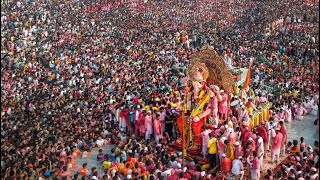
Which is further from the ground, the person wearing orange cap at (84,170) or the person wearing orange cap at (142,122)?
the person wearing orange cap at (142,122)

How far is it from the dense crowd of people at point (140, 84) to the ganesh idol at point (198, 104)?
0.37 m

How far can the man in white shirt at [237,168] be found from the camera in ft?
30.9

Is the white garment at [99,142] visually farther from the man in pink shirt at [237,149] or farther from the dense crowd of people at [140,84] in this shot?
the man in pink shirt at [237,149]

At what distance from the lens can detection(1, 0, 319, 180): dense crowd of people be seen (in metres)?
10.2

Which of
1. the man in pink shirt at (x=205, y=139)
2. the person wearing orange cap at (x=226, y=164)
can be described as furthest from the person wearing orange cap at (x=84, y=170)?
the person wearing orange cap at (x=226, y=164)

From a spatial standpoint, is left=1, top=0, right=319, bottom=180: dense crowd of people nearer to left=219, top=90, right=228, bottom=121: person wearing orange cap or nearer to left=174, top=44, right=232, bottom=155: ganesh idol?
left=219, top=90, right=228, bottom=121: person wearing orange cap

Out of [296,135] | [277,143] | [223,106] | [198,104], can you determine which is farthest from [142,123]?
[296,135]

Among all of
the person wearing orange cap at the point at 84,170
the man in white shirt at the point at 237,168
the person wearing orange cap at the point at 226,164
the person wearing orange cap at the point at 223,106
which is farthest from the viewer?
the person wearing orange cap at the point at 223,106

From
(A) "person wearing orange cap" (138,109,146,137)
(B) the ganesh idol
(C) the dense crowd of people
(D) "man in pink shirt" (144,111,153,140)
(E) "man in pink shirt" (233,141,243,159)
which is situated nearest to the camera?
(E) "man in pink shirt" (233,141,243,159)

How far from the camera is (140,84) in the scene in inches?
681

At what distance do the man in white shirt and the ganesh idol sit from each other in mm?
1765

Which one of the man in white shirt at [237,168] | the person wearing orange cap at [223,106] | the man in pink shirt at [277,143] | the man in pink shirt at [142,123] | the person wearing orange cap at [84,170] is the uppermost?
the person wearing orange cap at [223,106]

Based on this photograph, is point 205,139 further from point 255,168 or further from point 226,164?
point 255,168

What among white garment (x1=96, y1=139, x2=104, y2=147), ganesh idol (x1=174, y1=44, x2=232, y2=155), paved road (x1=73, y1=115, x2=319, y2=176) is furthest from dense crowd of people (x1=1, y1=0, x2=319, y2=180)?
ganesh idol (x1=174, y1=44, x2=232, y2=155)
